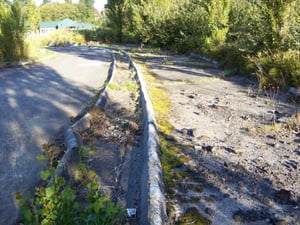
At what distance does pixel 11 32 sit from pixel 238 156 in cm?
1500

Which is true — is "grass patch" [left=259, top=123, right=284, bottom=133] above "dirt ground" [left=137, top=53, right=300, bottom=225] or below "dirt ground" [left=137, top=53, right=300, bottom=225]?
above

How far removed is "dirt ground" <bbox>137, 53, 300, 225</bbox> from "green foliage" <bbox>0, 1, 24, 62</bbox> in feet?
36.7

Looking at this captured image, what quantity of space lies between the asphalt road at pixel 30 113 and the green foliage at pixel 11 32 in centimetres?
307

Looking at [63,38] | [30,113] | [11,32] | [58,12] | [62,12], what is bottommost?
[63,38]

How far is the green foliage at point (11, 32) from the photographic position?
16.5 meters

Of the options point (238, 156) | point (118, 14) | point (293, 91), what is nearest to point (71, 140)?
point (238, 156)

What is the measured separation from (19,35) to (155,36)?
13.6m

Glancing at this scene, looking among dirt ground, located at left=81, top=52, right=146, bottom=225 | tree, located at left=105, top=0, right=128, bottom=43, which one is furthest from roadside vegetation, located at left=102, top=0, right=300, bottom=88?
dirt ground, located at left=81, top=52, right=146, bottom=225

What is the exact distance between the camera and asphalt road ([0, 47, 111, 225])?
411cm

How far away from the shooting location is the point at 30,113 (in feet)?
23.4

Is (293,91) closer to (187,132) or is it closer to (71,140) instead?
(187,132)

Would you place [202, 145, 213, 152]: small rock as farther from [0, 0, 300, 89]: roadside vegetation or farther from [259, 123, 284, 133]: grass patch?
[0, 0, 300, 89]: roadside vegetation

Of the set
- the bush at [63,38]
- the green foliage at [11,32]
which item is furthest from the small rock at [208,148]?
the bush at [63,38]

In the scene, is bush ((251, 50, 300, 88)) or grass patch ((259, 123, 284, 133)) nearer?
grass patch ((259, 123, 284, 133))
